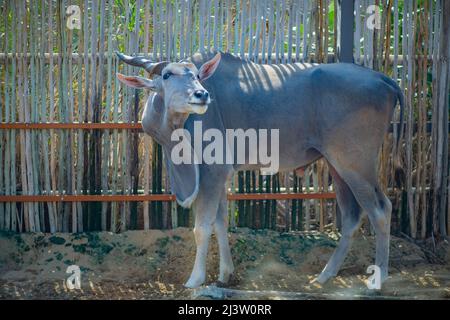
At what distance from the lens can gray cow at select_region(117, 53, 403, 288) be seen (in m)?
7.59

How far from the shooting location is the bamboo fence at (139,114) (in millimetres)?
8922

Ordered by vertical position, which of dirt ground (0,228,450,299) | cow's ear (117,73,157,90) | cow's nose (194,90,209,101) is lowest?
dirt ground (0,228,450,299)

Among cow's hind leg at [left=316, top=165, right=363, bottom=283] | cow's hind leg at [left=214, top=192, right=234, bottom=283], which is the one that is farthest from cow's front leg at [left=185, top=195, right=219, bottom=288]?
cow's hind leg at [left=316, top=165, right=363, bottom=283]

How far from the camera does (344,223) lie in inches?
321

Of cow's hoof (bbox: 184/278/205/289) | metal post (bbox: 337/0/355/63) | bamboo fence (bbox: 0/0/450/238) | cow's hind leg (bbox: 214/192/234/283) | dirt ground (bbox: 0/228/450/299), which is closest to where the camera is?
cow's hoof (bbox: 184/278/205/289)

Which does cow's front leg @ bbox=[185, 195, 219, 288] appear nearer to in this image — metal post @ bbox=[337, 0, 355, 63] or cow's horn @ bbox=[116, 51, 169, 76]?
cow's horn @ bbox=[116, 51, 169, 76]

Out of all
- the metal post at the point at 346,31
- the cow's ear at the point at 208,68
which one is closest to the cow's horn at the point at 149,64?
the cow's ear at the point at 208,68

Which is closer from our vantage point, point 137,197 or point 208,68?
point 208,68

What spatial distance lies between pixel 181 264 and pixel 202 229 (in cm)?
113

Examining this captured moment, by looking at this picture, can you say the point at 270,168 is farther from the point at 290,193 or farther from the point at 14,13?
the point at 14,13

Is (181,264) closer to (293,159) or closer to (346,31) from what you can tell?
(293,159)

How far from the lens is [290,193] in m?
9.16

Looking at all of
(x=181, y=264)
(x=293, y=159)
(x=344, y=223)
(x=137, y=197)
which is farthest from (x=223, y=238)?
(x=137, y=197)

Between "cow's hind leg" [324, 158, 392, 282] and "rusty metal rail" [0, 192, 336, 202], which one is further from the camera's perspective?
"rusty metal rail" [0, 192, 336, 202]
